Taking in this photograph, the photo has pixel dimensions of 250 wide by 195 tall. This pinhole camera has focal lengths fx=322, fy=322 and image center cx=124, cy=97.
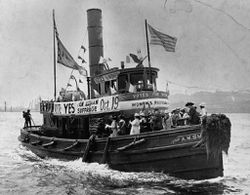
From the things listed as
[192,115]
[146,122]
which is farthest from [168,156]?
[146,122]

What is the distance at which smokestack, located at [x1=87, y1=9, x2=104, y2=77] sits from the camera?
16.9 metres

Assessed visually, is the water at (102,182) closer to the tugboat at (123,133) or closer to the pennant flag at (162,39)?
the tugboat at (123,133)

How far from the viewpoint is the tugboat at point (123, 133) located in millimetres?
9961

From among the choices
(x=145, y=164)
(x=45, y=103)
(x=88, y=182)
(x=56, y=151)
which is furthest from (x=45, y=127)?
(x=145, y=164)

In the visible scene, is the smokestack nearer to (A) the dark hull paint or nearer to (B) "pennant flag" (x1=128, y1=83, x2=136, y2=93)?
(B) "pennant flag" (x1=128, y1=83, x2=136, y2=93)

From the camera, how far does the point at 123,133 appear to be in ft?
39.3

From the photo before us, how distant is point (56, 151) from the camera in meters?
13.9

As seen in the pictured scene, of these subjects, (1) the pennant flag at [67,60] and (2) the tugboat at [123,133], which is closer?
(2) the tugboat at [123,133]

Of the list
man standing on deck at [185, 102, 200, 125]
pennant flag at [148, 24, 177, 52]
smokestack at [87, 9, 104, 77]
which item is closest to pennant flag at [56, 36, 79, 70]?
smokestack at [87, 9, 104, 77]

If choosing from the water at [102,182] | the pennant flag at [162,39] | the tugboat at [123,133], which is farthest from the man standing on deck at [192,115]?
the pennant flag at [162,39]

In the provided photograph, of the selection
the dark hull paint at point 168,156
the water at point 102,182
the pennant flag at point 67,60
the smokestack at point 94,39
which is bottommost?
the water at point 102,182

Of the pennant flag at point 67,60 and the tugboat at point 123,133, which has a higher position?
the pennant flag at point 67,60

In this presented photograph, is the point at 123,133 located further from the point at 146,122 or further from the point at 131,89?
the point at 131,89

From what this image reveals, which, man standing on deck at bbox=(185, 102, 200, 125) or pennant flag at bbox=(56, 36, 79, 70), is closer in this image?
man standing on deck at bbox=(185, 102, 200, 125)
